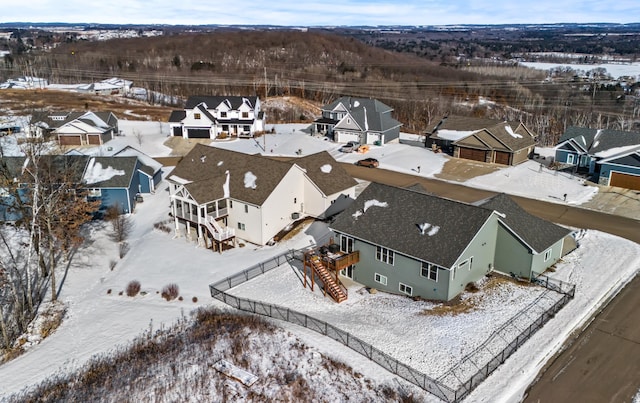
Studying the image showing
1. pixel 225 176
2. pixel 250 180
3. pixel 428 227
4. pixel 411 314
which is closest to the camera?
pixel 411 314

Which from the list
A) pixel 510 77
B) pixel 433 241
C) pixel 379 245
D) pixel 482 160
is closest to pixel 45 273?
pixel 379 245

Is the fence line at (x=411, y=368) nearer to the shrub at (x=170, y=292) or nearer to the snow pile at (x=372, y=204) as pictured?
the shrub at (x=170, y=292)

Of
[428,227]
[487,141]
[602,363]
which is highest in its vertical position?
[428,227]

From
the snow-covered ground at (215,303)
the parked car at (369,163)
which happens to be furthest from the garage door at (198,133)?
the snow-covered ground at (215,303)

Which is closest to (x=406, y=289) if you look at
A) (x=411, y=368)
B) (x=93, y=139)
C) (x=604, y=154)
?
(x=411, y=368)

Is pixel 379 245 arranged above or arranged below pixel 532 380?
above

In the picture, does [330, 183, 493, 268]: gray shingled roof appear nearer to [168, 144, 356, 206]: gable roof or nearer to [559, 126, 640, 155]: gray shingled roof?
[168, 144, 356, 206]: gable roof

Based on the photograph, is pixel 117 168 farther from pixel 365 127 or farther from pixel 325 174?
pixel 365 127

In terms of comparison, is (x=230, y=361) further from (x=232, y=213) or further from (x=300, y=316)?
(x=232, y=213)
